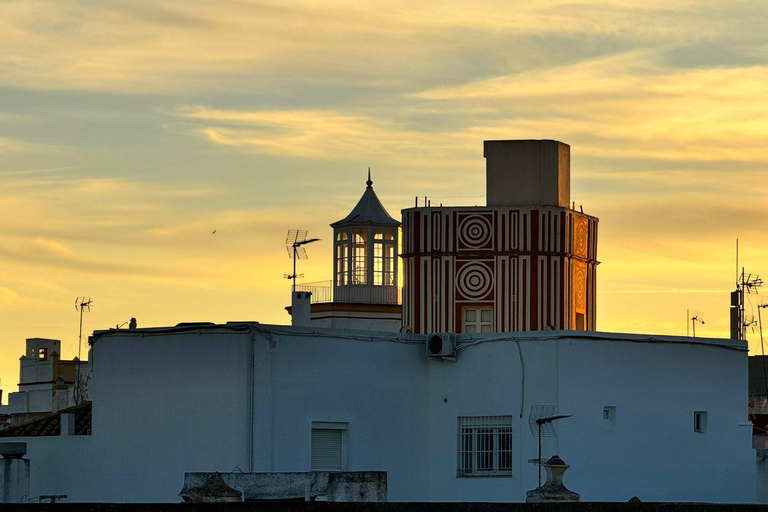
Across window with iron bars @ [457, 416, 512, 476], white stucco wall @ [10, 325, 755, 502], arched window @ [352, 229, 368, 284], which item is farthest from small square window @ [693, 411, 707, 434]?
arched window @ [352, 229, 368, 284]

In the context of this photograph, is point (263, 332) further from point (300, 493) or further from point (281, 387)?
point (300, 493)

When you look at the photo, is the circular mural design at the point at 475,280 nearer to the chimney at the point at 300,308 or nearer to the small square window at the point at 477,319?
the small square window at the point at 477,319

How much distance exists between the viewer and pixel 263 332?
31.2 m

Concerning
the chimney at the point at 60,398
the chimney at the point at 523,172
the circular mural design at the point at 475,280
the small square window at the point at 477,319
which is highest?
the chimney at the point at 523,172

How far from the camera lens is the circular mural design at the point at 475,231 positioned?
158ft

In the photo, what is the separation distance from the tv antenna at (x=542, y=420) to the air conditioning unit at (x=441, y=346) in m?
2.28

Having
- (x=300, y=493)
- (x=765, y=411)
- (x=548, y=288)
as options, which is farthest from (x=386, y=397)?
(x=765, y=411)

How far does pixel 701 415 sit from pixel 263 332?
999cm

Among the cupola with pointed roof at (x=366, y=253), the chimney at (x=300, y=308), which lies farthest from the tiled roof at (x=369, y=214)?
the chimney at (x=300, y=308)

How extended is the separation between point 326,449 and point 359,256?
27.5 m

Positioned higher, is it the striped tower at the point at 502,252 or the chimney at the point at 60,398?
the striped tower at the point at 502,252

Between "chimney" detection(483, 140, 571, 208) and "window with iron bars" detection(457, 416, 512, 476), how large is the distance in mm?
15810

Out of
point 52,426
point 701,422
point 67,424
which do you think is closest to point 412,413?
point 701,422

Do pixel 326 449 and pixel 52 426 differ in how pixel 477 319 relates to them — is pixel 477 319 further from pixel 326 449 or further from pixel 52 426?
pixel 326 449
